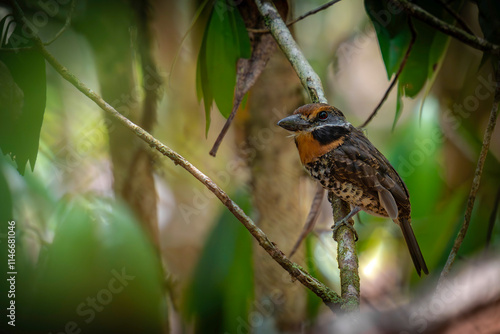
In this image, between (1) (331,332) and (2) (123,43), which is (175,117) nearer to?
(2) (123,43)

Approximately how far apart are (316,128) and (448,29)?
0.40m

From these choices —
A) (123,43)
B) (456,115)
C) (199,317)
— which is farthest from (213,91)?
(456,115)

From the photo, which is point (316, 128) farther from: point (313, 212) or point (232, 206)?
point (232, 206)

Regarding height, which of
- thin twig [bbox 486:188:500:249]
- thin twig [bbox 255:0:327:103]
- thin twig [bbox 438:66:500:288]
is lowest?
thin twig [bbox 486:188:500:249]

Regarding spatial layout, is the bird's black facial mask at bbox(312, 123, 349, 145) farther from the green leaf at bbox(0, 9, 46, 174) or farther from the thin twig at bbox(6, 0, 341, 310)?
the green leaf at bbox(0, 9, 46, 174)

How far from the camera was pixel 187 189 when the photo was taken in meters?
2.07

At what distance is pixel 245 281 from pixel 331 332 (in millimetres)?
885

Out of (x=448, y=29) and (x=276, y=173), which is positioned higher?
(x=448, y=29)

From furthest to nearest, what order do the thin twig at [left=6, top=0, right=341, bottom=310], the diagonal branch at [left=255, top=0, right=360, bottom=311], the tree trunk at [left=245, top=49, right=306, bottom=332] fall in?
the tree trunk at [left=245, top=49, right=306, bottom=332] < the diagonal branch at [left=255, top=0, right=360, bottom=311] < the thin twig at [left=6, top=0, right=341, bottom=310]

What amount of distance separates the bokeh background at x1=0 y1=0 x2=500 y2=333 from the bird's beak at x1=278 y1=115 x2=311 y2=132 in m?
0.35

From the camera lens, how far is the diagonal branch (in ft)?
3.07

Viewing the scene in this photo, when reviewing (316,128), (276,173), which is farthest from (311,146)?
(276,173)

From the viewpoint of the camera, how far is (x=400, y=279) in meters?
1.98
